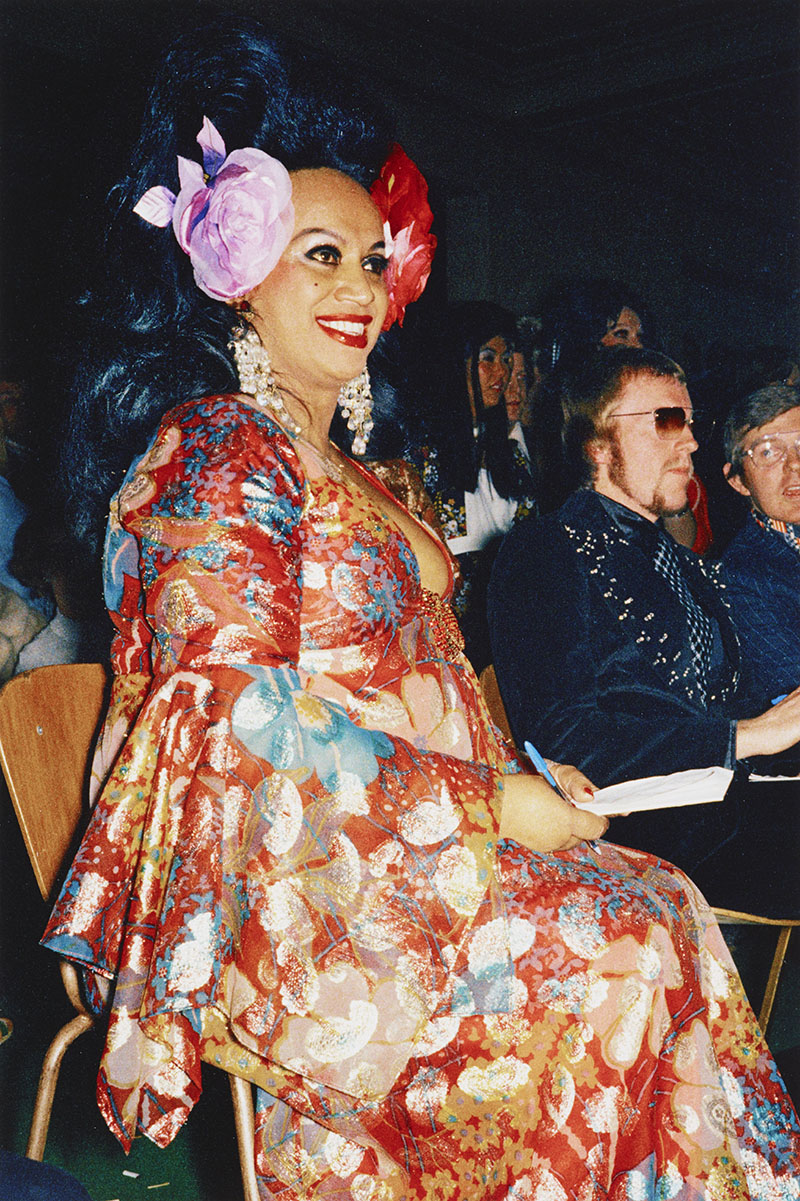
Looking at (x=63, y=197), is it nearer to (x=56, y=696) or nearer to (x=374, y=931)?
(x=56, y=696)

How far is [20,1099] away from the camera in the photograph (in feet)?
5.78

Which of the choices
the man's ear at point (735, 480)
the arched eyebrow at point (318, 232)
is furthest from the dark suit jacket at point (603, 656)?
the arched eyebrow at point (318, 232)

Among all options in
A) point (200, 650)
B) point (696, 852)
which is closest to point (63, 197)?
point (200, 650)

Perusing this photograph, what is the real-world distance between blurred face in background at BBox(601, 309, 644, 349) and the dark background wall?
4 cm

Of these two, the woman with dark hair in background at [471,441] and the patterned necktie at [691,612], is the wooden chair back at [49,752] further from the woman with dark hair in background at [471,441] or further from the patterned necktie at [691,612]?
the patterned necktie at [691,612]

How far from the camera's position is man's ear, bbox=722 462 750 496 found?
5.68ft

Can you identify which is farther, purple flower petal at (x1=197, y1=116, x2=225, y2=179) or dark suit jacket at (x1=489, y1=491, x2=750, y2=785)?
dark suit jacket at (x1=489, y1=491, x2=750, y2=785)

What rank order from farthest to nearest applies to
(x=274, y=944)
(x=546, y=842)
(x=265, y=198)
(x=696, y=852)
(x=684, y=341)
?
1. (x=684, y=341)
2. (x=696, y=852)
3. (x=265, y=198)
4. (x=546, y=842)
5. (x=274, y=944)

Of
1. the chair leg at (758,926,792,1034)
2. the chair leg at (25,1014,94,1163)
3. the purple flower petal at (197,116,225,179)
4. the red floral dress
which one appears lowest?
the chair leg at (758,926,792,1034)

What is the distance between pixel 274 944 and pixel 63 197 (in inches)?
43.1

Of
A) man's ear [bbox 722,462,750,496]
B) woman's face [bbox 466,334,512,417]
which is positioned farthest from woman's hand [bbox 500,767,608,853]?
woman's face [bbox 466,334,512,417]

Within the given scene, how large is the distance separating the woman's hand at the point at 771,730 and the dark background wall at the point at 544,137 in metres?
0.52

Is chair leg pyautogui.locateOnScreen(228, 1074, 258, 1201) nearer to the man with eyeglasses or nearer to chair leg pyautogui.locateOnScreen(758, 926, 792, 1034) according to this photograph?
the man with eyeglasses

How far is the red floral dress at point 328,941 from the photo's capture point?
42.1 inches
